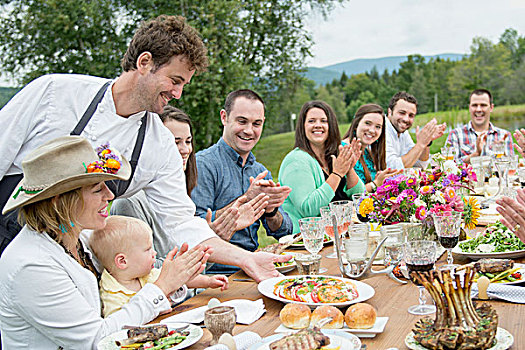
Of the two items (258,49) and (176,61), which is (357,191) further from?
(258,49)

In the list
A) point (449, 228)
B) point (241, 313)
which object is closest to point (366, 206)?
point (449, 228)

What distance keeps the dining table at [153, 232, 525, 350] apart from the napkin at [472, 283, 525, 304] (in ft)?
0.06

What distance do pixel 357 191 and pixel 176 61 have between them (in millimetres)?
2471

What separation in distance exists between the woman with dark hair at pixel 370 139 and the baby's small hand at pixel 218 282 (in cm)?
316

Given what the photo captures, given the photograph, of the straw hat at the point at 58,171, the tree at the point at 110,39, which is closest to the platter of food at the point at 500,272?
the straw hat at the point at 58,171

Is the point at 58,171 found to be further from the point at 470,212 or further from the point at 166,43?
the point at 470,212

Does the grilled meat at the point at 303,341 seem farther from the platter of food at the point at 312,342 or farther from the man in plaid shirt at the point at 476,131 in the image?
the man in plaid shirt at the point at 476,131

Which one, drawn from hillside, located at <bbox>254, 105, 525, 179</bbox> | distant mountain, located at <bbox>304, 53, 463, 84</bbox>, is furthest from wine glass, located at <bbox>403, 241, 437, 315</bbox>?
distant mountain, located at <bbox>304, 53, 463, 84</bbox>

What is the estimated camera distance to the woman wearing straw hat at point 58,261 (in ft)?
5.25

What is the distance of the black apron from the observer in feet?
7.11

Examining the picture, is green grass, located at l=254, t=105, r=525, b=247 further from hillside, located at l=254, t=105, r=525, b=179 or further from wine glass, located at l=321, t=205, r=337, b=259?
wine glass, located at l=321, t=205, r=337, b=259

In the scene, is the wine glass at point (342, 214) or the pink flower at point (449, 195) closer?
the pink flower at point (449, 195)

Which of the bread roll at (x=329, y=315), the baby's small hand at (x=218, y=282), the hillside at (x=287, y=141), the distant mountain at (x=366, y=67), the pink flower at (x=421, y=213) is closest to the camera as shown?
the bread roll at (x=329, y=315)

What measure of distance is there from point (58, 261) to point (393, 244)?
1352mm
